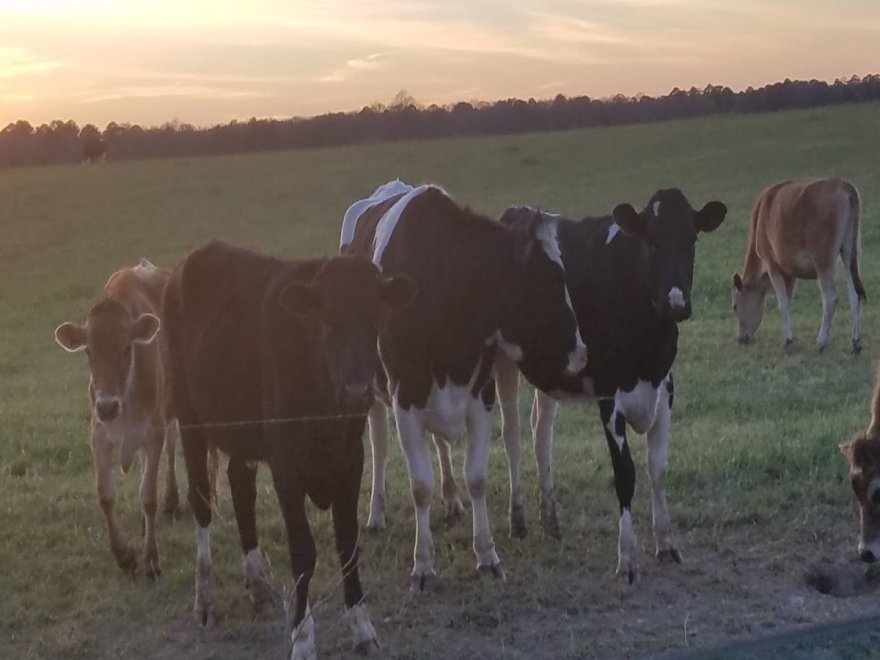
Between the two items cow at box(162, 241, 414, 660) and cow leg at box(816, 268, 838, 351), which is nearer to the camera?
cow at box(162, 241, 414, 660)

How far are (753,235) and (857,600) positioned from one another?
1005cm

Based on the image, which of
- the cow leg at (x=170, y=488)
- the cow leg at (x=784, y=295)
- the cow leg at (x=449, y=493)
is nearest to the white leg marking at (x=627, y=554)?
the cow leg at (x=449, y=493)

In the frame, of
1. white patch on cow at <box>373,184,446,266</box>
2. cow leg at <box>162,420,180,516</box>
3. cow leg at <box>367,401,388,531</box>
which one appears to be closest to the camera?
white patch on cow at <box>373,184,446,266</box>

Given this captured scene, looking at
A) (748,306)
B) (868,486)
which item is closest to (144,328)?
(868,486)

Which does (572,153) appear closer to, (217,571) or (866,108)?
(866,108)

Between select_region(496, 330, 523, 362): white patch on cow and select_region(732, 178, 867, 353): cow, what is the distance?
7.92 m

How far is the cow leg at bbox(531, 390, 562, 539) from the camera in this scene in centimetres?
761

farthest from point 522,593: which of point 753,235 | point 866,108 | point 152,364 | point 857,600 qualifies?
point 866,108

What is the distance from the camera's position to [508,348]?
23.2ft

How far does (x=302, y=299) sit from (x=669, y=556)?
2.87m

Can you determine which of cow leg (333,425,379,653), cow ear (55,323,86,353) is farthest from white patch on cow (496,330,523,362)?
cow ear (55,323,86,353)

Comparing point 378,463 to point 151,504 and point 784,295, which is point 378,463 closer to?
point 151,504

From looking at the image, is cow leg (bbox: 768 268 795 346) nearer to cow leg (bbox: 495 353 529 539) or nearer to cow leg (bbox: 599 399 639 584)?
cow leg (bbox: 495 353 529 539)

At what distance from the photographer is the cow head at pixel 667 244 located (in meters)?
6.71
